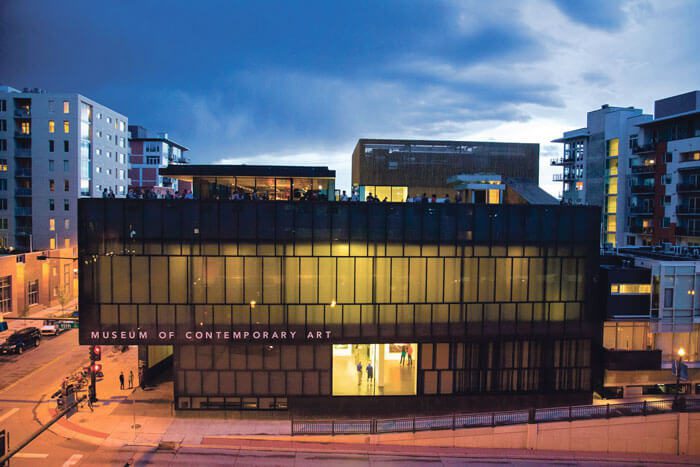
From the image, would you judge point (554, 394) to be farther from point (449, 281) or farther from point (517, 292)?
point (449, 281)

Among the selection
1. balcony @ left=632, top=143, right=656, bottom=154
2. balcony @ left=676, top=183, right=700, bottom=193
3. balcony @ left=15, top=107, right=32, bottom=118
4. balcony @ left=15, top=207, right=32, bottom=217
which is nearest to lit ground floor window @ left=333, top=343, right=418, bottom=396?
balcony @ left=676, top=183, right=700, bottom=193

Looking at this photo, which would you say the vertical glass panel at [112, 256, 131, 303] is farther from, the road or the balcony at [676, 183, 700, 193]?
the balcony at [676, 183, 700, 193]

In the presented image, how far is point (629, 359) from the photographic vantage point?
32375 millimetres

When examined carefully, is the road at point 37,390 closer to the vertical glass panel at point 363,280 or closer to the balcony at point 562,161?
the vertical glass panel at point 363,280

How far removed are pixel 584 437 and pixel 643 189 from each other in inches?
1940

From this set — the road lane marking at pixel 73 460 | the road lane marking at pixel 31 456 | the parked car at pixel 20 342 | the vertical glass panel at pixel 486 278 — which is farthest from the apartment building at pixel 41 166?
the vertical glass panel at pixel 486 278

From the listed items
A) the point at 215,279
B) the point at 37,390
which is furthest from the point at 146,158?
the point at 215,279

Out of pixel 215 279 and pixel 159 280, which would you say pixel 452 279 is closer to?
pixel 215 279

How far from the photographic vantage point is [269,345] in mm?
30922

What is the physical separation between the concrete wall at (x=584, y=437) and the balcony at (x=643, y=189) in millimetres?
44411

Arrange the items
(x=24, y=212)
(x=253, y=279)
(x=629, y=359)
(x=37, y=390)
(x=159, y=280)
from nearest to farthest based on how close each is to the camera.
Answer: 1. (x=159, y=280)
2. (x=253, y=279)
3. (x=629, y=359)
4. (x=37, y=390)
5. (x=24, y=212)

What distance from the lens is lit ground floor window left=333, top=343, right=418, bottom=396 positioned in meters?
31.5

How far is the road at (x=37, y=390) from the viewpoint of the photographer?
84.3 ft

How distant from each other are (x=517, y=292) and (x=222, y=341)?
18186 millimetres
